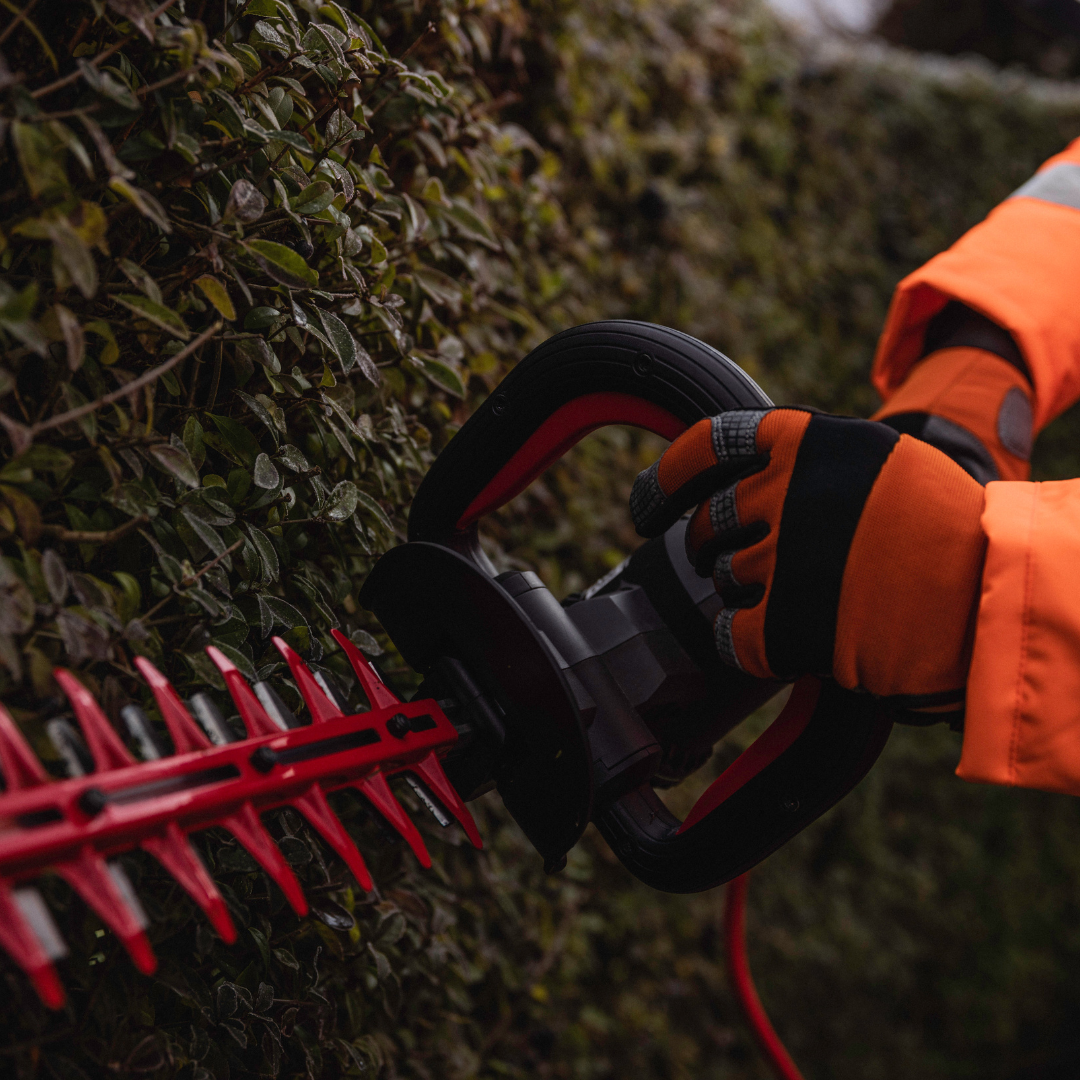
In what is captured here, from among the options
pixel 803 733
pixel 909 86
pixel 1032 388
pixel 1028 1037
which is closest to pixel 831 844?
pixel 1028 1037

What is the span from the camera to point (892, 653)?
70 cm

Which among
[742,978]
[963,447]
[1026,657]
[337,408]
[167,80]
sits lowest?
[742,978]

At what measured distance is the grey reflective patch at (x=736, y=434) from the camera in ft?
2.43

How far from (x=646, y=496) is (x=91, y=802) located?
53 cm

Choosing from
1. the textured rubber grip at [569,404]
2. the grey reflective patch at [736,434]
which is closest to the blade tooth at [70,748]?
the textured rubber grip at [569,404]

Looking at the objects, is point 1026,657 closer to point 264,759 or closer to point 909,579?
point 909,579

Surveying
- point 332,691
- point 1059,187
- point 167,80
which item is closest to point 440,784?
point 332,691

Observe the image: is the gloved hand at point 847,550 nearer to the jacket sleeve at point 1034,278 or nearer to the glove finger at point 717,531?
the glove finger at point 717,531

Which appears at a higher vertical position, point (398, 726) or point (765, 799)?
point (398, 726)

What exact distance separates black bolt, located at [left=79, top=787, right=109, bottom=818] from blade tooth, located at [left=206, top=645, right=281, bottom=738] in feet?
0.47

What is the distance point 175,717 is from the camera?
2.00 ft

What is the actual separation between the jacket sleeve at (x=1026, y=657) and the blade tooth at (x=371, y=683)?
0.53m

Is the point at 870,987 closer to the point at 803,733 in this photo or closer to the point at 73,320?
the point at 803,733

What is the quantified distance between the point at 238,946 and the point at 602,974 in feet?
3.84
